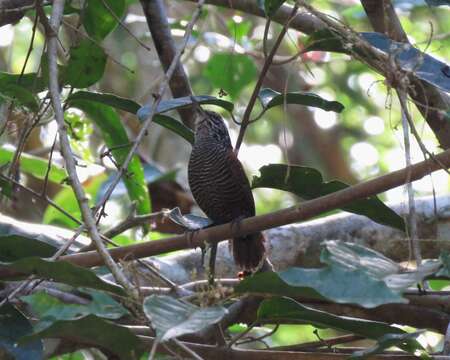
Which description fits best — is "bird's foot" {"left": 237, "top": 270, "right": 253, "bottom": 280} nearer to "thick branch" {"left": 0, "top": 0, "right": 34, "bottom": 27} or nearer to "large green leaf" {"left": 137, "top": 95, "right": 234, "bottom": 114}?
"large green leaf" {"left": 137, "top": 95, "right": 234, "bottom": 114}

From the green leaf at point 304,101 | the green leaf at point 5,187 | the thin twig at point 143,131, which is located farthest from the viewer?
the green leaf at point 5,187

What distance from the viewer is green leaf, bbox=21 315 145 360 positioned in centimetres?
194

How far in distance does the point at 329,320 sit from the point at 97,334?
55 centimetres

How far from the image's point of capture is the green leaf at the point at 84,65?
2629mm

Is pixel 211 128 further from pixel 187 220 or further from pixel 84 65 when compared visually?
pixel 84 65

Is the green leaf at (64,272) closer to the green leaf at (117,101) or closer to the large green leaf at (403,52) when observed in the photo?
the green leaf at (117,101)

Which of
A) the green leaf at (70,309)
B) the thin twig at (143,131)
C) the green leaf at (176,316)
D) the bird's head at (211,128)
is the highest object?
the bird's head at (211,128)

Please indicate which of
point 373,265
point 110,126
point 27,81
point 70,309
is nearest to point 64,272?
point 70,309

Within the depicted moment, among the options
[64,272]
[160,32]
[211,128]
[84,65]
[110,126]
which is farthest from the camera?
[211,128]

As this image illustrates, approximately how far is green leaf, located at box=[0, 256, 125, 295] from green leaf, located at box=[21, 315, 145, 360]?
8cm

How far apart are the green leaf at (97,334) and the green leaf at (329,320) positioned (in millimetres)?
339

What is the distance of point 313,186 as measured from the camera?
8.46 ft

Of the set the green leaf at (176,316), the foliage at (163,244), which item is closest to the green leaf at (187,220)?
the foliage at (163,244)

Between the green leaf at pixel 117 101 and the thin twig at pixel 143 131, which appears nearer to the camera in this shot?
the thin twig at pixel 143 131
